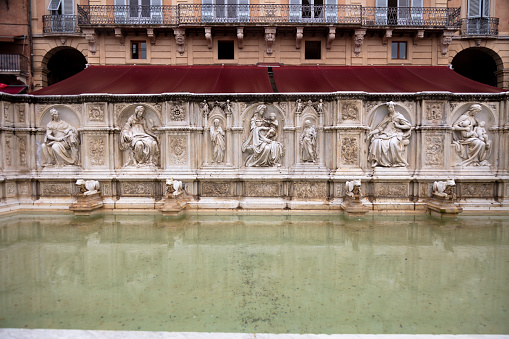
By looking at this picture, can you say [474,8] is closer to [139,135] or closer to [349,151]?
[349,151]

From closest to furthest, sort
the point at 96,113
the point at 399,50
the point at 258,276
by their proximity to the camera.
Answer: the point at 258,276 → the point at 96,113 → the point at 399,50

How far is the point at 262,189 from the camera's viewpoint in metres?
8.78

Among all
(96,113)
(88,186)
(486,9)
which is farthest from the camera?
(486,9)

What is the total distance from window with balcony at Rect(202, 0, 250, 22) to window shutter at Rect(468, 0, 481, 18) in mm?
11441

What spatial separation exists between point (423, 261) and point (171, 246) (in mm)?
4632

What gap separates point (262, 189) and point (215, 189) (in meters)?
1.39

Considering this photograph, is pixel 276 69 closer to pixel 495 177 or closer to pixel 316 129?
pixel 316 129

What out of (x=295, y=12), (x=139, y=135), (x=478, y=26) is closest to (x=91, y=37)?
(x=139, y=135)

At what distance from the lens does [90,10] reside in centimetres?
1280

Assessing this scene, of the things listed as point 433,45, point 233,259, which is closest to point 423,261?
point 233,259

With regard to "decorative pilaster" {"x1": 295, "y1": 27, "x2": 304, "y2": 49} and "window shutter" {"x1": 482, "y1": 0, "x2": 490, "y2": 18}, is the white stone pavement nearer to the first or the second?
"decorative pilaster" {"x1": 295, "y1": 27, "x2": 304, "y2": 49}

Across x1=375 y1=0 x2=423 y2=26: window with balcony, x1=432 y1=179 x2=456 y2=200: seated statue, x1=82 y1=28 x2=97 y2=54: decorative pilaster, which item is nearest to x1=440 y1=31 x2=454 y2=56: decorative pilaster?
x1=375 y1=0 x2=423 y2=26: window with balcony

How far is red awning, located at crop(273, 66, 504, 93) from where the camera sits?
954 cm

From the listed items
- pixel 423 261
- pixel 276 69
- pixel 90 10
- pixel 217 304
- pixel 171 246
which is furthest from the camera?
pixel 90 10
